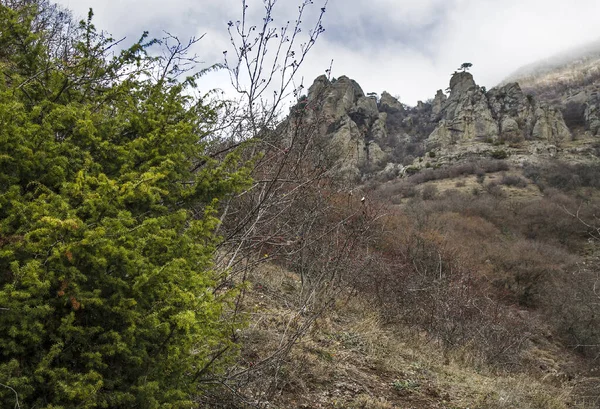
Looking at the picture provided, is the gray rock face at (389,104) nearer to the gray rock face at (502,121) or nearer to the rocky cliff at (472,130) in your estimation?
the rocky cliff at (472,130)

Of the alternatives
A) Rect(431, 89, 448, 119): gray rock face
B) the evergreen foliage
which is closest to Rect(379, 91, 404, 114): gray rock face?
Rect(431, 89, 448, 119): gray rock face

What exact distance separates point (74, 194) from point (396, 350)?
16.7ft

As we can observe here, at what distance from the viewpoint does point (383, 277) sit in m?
9.27

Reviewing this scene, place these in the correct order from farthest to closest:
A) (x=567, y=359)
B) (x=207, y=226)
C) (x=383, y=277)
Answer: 1. (x=567, y=359)
2. (x=383, y=277)
3. (x=207, y=226)

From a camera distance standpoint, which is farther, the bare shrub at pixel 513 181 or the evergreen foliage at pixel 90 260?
the bare shrub at pixel 513 181

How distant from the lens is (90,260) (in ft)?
6.71

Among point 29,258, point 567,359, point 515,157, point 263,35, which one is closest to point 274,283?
point 263,35

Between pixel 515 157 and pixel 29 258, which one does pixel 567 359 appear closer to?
pixel 29 258

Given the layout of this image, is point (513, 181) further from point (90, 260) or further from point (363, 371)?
point (90, 260)

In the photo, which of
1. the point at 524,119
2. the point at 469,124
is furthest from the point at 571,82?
the point at 469,124

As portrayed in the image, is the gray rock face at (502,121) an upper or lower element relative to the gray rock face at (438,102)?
lower

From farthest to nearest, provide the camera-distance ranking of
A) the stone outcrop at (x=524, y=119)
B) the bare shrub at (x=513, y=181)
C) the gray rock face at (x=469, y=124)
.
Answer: the gray rock face at (x=469, y=124) < the stone outcrop at (x=524, y=119) < the bare shrub at (x=513, y=181)

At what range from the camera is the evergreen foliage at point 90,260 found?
1.94m

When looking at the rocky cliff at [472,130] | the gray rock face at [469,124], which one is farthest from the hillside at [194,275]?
the gray rock face at [469,124]
